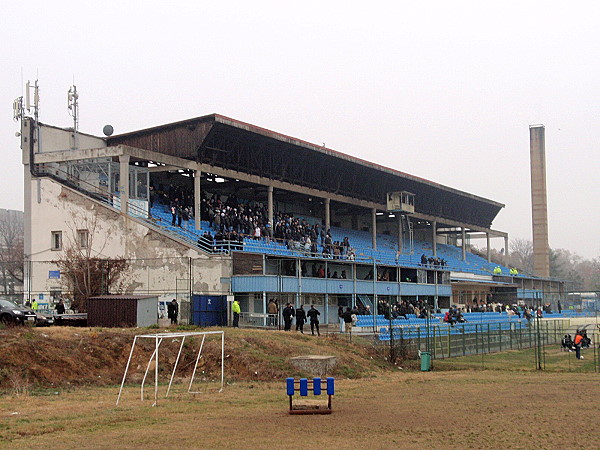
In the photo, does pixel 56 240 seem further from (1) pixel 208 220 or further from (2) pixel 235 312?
(2) pixel 235 312

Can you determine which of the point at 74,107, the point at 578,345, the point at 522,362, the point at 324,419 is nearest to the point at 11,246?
the point at 74,107

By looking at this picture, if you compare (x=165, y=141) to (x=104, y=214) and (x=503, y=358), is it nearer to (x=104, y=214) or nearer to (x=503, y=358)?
(x=104, y=214)

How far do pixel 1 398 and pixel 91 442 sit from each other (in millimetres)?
Result: 8569

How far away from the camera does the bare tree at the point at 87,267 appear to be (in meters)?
44.0

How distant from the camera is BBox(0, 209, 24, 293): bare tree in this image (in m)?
74.1

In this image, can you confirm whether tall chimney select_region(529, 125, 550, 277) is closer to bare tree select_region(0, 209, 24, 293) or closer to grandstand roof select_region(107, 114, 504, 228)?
grandstand roof select_region(107, 114, 504, 228)

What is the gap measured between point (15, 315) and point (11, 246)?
8513 cm

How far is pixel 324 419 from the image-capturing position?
1911 cm

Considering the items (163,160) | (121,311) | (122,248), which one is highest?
(163,160)

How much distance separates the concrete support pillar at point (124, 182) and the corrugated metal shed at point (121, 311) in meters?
10.2

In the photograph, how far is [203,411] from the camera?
20594 millimetres

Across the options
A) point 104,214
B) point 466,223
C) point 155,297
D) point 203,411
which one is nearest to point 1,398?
point 203,411

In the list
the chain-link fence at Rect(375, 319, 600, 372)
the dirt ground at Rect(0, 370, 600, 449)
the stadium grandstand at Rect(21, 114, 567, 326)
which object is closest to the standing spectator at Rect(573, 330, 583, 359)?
the chain-link fence at Rect(375, 319, 600, 372)

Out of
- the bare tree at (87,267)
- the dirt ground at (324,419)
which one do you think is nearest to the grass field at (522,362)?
the dirt ground at (324,419)
